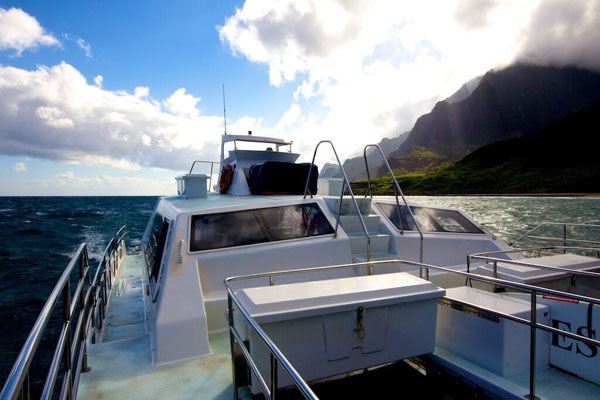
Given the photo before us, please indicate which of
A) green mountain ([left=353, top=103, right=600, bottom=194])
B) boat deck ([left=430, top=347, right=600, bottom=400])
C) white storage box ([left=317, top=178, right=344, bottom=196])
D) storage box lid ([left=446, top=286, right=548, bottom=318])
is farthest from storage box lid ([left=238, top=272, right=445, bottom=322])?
green mountain ([left=353, top=103, right=600, bottom=194])

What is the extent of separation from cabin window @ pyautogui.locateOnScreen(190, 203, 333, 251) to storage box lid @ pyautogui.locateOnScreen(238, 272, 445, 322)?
6.10 feet

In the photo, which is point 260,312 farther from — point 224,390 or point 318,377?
point 224,390

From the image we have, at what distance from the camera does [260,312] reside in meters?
2.77

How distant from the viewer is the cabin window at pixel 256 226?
16.2 feet

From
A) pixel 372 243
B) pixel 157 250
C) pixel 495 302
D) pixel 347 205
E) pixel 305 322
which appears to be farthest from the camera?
pixel 347 205

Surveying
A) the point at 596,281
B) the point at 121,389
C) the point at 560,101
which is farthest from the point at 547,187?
the point at 560,101

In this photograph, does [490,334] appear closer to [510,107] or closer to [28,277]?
[28,277]

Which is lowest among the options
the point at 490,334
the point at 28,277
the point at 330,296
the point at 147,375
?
the point at 28,277

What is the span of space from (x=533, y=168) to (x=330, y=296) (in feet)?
318

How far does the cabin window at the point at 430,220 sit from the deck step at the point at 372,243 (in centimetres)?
45

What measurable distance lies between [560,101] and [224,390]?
21016 centimetres

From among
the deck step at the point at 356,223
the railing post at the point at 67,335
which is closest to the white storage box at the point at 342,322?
the railing post at the point at 67,335

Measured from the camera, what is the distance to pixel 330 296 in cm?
299

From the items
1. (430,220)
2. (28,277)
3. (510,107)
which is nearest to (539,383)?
(430,220)
